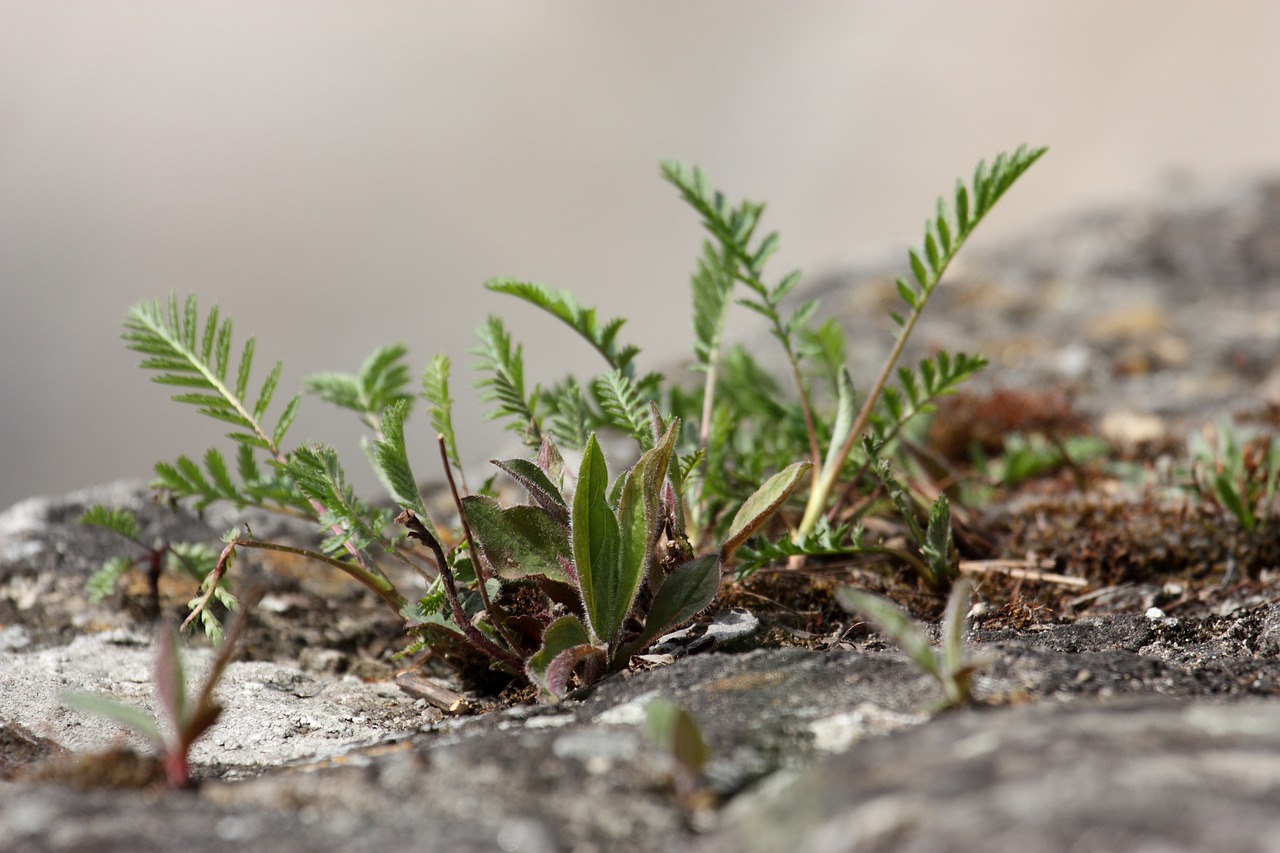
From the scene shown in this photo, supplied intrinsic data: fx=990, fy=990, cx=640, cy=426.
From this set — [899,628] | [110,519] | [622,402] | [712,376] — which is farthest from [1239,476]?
[110,519]

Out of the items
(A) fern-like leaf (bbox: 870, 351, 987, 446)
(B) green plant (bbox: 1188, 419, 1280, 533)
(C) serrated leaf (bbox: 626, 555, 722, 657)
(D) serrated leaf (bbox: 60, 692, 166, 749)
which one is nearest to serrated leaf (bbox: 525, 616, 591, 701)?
(C) serrated leaf (bbox: 626, 555, 722, 657)

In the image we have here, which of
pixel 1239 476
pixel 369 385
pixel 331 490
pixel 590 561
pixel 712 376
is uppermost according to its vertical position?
pixel 369 385

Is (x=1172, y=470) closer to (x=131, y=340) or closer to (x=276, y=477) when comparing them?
(x=276, y=477)

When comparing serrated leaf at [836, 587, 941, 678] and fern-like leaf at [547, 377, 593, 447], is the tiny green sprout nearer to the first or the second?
serrated leaf at [836, 587, 941, 678]

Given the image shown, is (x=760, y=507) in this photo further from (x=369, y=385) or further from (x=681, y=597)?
(x=369, y=385)

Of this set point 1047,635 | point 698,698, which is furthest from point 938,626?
point 698,698

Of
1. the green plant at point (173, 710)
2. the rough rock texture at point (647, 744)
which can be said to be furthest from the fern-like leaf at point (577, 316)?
the green plant at point (173, 710)
